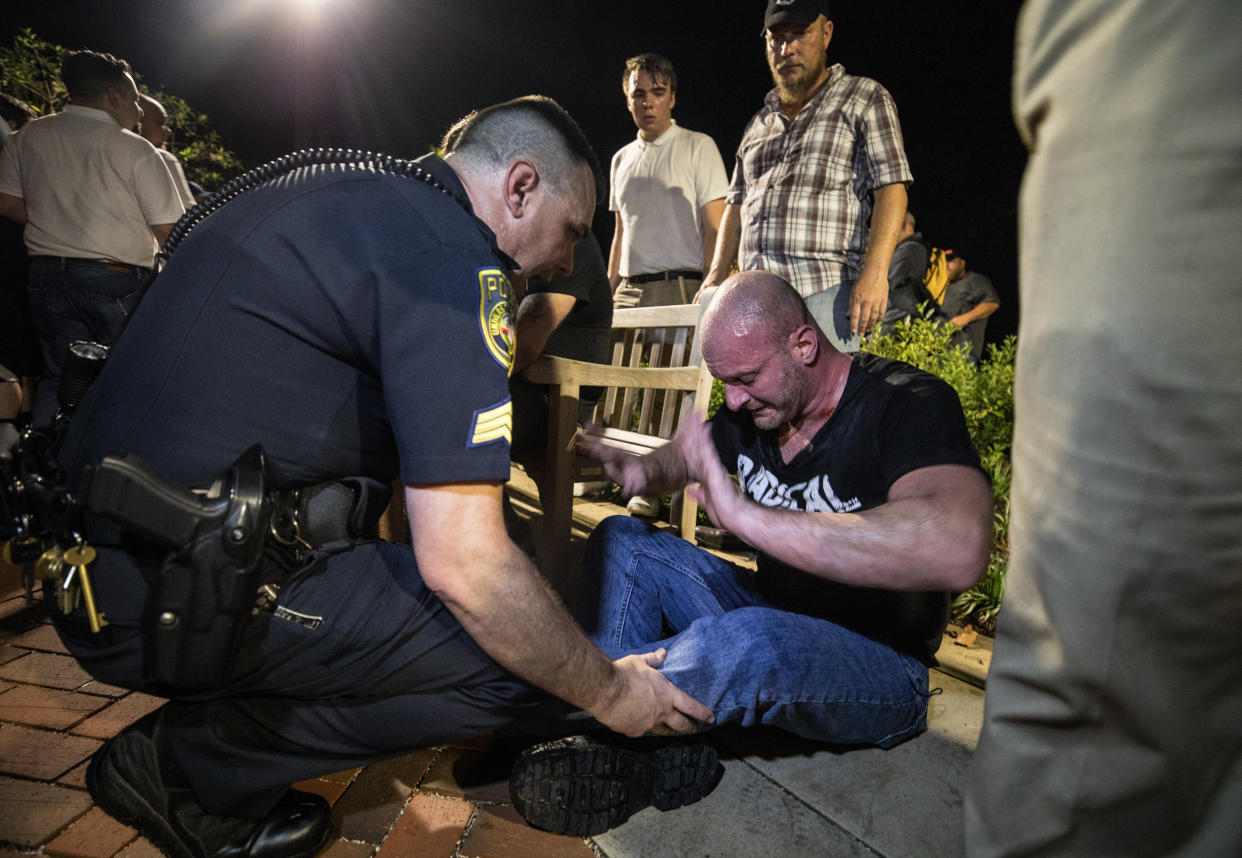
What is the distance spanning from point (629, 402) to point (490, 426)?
2105 millimetres

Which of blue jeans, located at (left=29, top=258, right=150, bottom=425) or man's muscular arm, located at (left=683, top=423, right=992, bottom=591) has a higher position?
blue jeans, located at (left=29, top=258, right=150, bottom=425)

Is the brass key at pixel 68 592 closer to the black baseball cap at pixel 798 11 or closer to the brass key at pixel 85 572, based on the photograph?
the brass key at pixel 85 572

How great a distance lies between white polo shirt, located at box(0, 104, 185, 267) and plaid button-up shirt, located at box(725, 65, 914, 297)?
3.05 meters

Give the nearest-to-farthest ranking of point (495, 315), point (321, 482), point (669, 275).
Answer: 1. point (495, 315)
2. point (321, 482)
3. point (669, 275)

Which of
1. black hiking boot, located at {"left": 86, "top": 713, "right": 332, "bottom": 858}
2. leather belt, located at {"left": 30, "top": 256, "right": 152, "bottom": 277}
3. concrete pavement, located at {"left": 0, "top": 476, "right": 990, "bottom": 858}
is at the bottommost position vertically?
concrete pavement, located at {"left": 0, "top": 476, "right": 990, "bottom": 858}

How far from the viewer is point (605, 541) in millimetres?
1899

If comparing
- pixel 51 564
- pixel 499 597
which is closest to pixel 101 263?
pixel 51 564

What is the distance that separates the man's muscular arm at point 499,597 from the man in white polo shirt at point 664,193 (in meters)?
2.95

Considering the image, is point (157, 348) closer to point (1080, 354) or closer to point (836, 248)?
point (1080, 354)

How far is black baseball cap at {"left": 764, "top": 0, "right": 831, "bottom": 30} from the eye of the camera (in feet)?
8.59

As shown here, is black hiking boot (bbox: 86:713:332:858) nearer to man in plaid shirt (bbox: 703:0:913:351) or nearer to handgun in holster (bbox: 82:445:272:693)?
handgun in holster (bbox: 82:445:272:693)

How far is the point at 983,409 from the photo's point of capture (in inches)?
116

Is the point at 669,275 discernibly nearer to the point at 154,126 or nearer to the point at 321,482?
the point at 321,482

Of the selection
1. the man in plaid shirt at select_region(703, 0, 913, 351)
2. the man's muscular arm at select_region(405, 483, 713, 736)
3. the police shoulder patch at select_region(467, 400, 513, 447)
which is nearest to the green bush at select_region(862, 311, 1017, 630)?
the man in plaid shirt at select_region(703, 0, 913, 351)
